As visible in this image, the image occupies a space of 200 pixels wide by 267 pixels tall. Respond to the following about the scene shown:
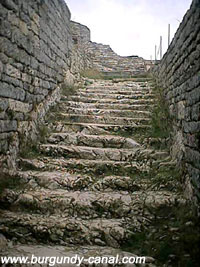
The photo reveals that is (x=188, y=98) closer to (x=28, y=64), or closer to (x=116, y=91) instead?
(x=28, y=64)

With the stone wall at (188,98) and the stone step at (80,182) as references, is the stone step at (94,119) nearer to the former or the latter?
the stone wall at (188,98)

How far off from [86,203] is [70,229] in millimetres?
368

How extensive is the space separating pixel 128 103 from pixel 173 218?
3.14m

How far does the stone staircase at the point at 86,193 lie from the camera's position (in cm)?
235

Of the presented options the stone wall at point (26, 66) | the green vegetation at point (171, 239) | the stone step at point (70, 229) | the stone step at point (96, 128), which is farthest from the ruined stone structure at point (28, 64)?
the green vegetation at point (171, 239)

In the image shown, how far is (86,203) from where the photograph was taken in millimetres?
2721

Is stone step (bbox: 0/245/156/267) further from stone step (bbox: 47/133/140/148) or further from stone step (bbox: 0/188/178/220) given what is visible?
stone step (bbox: 47/133/140/148)

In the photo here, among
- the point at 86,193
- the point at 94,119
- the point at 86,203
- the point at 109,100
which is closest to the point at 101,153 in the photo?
the point at 86,193

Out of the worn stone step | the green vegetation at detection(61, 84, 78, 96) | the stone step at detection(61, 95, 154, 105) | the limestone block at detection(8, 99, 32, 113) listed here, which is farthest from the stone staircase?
the worn stone step

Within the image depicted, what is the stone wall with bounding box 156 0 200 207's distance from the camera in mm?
2491

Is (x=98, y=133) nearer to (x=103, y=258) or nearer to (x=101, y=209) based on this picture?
(x=101, y=209)

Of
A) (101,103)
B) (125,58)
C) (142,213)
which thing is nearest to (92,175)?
(142,213)

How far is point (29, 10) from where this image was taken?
3.50 m

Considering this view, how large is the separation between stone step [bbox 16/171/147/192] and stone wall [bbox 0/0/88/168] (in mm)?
356
